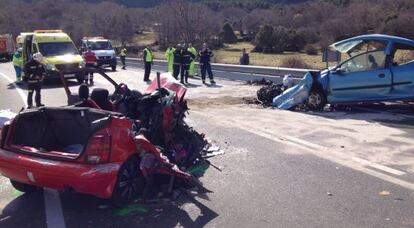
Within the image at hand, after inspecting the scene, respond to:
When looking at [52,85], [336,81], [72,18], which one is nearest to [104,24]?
[72,18]

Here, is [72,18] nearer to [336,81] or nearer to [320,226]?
[336,81]

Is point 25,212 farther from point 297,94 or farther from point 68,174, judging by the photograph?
point 297,94

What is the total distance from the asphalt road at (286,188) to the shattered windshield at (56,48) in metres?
13.1

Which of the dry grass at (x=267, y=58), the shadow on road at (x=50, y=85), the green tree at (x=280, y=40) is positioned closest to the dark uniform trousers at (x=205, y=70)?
the shadow on road at (x=50, y=85)

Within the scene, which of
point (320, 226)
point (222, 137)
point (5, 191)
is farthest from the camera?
point (222, 137)

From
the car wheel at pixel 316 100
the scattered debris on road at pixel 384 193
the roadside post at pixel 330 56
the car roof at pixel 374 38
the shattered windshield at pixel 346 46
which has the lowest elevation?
the scattered debris on road at pixel 384 193

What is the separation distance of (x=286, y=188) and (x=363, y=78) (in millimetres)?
6226

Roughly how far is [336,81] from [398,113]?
153cm

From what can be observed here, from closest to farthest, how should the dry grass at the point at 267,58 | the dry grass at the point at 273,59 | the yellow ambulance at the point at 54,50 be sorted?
the yellow ambulance at the point at 54,50
the dry grass at the point at 273,59
the dry grass at the point at 267,58

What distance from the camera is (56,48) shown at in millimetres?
21188

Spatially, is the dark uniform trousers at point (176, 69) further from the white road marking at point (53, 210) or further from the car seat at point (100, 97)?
the white road marking at point (53, 210)

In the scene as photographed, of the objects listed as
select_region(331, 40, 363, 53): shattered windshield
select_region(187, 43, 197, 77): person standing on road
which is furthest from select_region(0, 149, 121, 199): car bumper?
select_region(187, 43, 197, 77): person standing on road

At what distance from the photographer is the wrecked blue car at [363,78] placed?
35.6 feet

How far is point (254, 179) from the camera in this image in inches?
241
